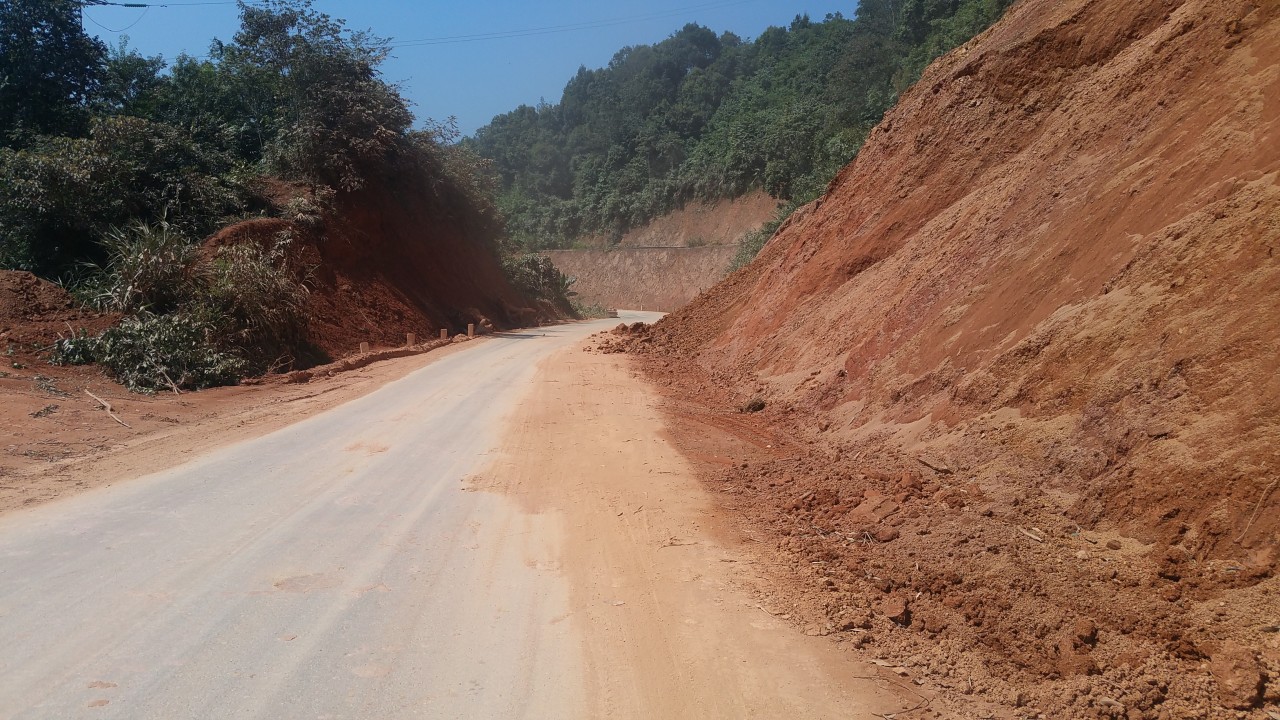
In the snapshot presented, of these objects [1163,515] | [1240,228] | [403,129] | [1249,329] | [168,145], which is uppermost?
[403,129]

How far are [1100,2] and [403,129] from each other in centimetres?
2150

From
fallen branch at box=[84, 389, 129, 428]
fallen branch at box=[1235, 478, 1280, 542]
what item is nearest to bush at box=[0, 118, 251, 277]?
fallen branch at box=[84, 389, 129, 428]

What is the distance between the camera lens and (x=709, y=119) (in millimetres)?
88562

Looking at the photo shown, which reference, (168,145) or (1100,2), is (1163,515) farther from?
(168,145)

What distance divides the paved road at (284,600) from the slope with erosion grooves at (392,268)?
1282 centimetres

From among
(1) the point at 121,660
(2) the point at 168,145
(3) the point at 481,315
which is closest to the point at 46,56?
(2) the point at 168,145

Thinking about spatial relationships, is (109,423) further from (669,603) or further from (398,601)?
(669,603)

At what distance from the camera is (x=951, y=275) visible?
31.6 ft

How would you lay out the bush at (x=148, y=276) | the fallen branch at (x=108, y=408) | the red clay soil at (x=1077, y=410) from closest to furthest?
the red clay soil at (x=1077, y=410)
the fallen branch at (x=108, y=408)
the bush at (x=148, y=276)

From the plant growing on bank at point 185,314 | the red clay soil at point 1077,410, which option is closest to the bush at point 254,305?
the plant growing on bank at point 185,314

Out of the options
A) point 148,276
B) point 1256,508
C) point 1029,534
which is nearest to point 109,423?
point 148,276

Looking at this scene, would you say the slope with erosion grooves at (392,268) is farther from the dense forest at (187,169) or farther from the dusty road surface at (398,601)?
the dusty road surface at (398,601)

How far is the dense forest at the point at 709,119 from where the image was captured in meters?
51.3

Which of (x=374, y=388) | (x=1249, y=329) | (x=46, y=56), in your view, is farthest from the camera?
(x=46, y=56)
